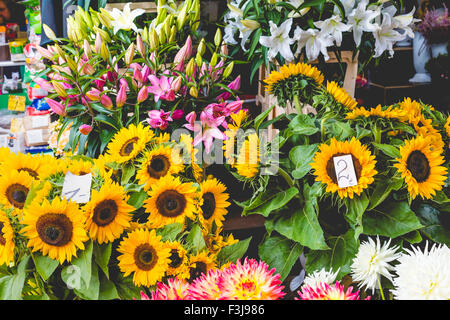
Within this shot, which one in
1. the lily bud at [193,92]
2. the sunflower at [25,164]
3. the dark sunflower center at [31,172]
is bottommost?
the dark sunflower center at [31,172]

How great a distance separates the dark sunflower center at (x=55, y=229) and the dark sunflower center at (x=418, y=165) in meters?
0.65

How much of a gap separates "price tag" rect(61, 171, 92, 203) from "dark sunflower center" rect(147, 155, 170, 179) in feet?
0.44

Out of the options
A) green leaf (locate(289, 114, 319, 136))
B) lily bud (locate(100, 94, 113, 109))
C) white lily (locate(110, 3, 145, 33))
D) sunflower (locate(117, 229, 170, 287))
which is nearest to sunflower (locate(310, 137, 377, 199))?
green leaf (locate(289, 114, 319, 136))

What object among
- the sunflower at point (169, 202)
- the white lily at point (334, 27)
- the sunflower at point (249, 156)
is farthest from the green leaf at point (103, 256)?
the white lily at point (334, 27)

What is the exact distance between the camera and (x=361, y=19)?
1.02 m

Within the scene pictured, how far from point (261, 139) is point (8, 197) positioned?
519 millimetres

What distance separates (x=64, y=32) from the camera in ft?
5.14

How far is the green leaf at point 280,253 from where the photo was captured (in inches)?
34.5

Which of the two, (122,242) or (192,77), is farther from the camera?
(192,77)

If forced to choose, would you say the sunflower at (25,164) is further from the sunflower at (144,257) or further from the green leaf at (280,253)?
the green leaf at (280,253)

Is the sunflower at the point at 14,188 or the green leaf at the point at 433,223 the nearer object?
the sunflower at the point at 14,188

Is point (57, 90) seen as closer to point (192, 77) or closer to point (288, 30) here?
point (192, 77)

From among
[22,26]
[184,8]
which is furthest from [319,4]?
[22,26]

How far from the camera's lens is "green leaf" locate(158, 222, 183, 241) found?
76 centimetres
